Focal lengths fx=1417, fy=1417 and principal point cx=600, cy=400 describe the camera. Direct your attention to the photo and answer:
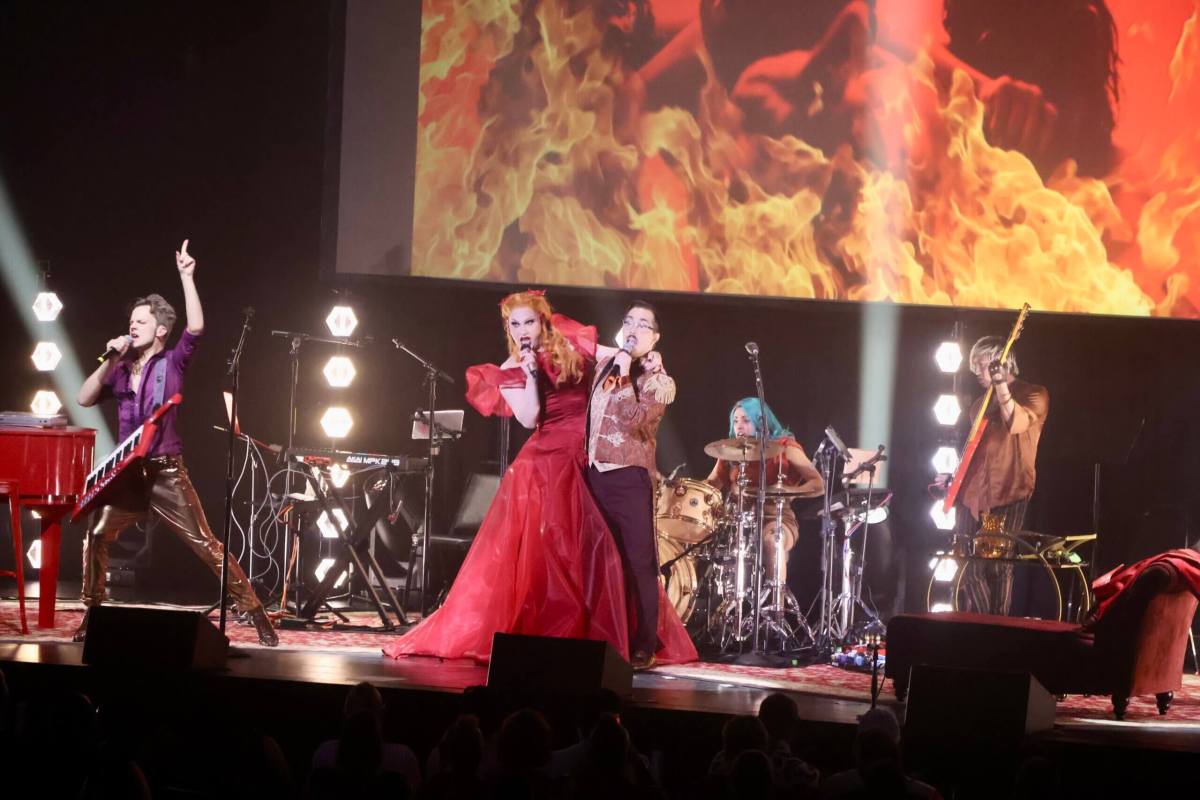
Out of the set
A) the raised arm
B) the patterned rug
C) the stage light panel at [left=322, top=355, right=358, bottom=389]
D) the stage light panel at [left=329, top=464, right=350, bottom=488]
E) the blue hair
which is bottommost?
the patterned rug

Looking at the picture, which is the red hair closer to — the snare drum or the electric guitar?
the snare drum

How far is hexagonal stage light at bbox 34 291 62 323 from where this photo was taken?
9500mm

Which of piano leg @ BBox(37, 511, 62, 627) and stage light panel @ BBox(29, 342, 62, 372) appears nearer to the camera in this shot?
piano leg @ BBox(37, 511, 62, 627)

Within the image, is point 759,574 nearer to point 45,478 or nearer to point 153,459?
point 153,459

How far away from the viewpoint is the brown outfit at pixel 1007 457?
827 centimetres

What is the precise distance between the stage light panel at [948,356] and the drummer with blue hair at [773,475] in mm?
1226

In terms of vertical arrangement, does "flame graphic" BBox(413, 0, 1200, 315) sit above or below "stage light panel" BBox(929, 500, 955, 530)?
above

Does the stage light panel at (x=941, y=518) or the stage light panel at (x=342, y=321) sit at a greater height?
the stage light panel at (x=342, y=321)

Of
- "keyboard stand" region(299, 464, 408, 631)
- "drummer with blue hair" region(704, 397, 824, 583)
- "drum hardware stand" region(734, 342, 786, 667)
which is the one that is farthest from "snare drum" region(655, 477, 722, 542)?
"keyboard stand" region(299, 464, 408, 631)

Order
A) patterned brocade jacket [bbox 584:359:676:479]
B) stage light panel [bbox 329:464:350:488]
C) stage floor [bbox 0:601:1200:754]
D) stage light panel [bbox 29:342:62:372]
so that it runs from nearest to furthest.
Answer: stage floor [bbox 0:601:1200:754]
patterned brocade jacket [bbox 584:359:676:479]
stage light panel [bbox 329:464:350:488]
stage light panel [bbox 29:342:62:372]

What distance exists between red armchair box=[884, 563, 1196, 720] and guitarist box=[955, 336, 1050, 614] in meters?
2.11

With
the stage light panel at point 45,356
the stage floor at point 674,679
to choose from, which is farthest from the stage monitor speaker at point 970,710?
the stage light panel at point 45,356

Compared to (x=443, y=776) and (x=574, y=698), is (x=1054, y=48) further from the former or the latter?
(x=443, y=776)

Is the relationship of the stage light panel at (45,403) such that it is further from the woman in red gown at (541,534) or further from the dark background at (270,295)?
the woman in red gown at (541,534)
